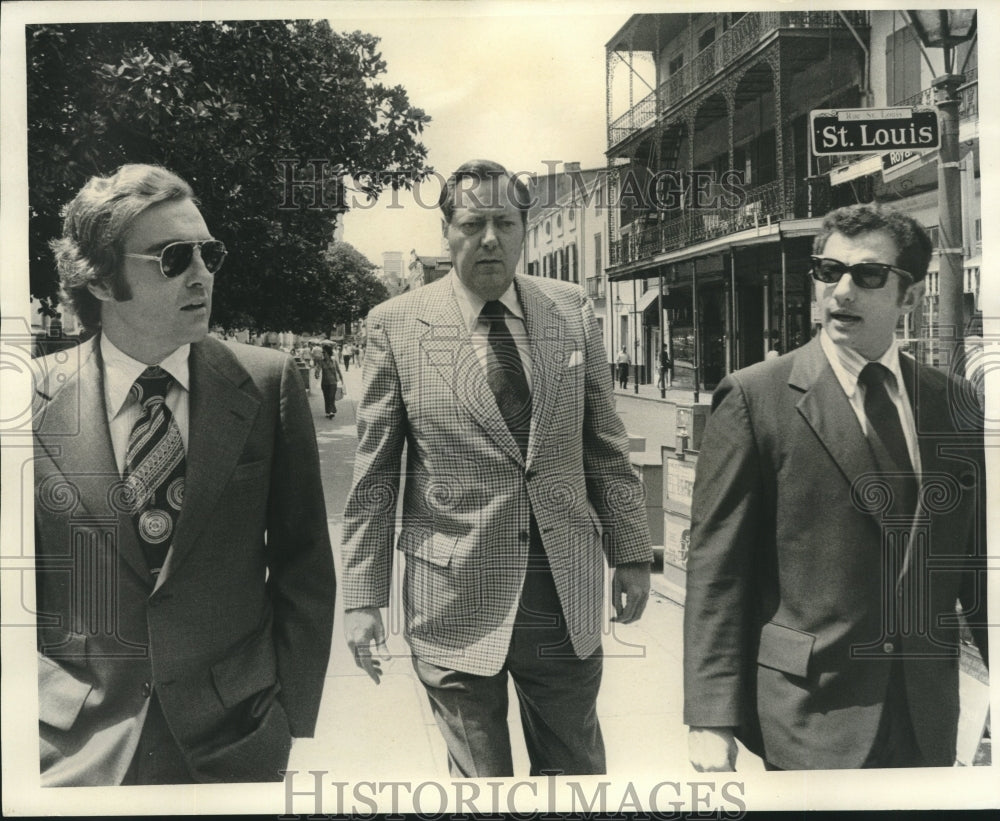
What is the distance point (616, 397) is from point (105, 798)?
2563mm

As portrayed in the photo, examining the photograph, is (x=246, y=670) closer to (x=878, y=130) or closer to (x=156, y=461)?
(x=156, y=461)

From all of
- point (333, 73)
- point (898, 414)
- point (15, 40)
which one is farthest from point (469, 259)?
point (15, 40)

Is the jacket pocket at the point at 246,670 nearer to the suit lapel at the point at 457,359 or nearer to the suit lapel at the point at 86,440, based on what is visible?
the suit lapel at the point at 86,440

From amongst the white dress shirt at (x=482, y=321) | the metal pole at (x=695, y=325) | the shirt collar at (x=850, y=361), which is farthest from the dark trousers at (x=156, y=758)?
the shirt collar at (x=850, y=361)

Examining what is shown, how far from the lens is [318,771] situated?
3.72 meters

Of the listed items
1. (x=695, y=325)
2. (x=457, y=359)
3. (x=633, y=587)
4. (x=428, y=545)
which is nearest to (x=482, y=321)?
(x=457, y=359)

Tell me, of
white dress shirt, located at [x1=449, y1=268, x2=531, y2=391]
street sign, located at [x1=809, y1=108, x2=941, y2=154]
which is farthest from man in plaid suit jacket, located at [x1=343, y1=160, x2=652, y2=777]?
street sign, located at [x1=809, y1=108, x2=941, y2=154]

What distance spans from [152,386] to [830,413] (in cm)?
249

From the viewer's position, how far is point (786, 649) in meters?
3.26

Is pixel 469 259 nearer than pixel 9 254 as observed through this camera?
Yes

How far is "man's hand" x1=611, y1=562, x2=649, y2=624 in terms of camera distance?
329 cm

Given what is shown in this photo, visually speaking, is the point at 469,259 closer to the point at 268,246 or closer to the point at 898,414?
the point at 268,246

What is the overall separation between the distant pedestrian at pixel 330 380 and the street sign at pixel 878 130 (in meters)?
2.09

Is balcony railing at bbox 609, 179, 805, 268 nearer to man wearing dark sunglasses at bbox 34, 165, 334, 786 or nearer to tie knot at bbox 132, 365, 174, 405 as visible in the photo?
man wearing dark sunglasses at bbox 34, 165, 334, 786
